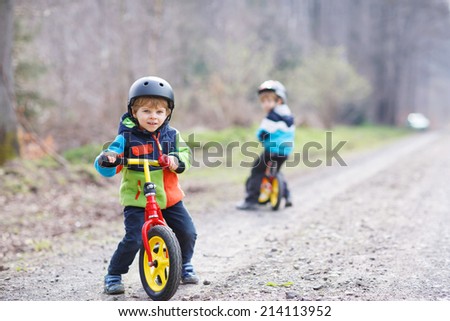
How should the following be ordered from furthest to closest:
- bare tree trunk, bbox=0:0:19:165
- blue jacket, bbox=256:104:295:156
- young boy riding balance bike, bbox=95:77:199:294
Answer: bare tree trunk, bbox=0:0:19:165 → blue jacket, bbox=256:104:295:156 → young boy riding balance bike, bbox=95:77:199:294

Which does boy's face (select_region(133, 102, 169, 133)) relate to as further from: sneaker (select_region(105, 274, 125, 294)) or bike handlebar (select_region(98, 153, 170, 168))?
sneaker (select_region(105, 274, 125, 294))

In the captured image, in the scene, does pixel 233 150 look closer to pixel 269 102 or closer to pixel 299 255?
pixel 269 102

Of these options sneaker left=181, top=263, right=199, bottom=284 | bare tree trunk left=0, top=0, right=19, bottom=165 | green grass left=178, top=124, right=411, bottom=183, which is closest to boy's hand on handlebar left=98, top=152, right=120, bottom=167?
sneaker left=181, top=263, right=199, bottom=284

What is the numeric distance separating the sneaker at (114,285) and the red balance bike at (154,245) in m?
0.21

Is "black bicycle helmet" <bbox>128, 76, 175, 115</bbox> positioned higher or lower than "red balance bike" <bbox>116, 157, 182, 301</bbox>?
higher

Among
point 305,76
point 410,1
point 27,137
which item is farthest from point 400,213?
point 410,1

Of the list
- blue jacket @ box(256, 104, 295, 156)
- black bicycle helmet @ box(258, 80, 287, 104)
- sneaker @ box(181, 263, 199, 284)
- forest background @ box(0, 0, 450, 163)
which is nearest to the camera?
sneaker @ box(181, 263, 199, 284)

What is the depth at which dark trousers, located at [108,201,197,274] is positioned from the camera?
4.21 meters

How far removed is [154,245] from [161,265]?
6.7 inches

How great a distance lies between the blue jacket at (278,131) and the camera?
300 inches

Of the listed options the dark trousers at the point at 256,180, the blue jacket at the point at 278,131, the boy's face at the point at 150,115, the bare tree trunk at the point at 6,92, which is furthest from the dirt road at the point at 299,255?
the bare tree trunk at the point at 6,92

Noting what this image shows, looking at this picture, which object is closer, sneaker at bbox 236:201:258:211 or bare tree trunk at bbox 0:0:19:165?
sneaker at bbox 236:201:258:211

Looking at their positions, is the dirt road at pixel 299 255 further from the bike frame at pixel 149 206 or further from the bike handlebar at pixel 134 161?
the bike handlebar at pixel 134 161
